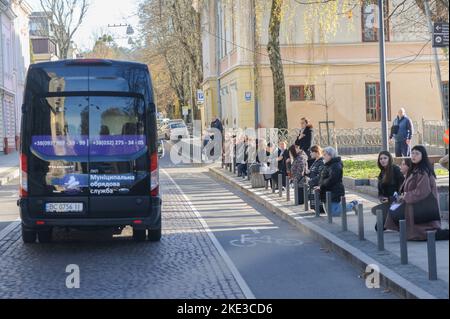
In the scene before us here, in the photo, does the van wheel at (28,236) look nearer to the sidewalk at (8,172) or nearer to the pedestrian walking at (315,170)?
the pedestrian walking at (315,170)

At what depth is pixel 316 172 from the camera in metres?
15.5

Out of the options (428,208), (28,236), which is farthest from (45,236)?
(428,208)

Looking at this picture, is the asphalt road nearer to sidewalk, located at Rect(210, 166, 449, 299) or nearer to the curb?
sidewalk, located at Rect(210, 166, 449, 299)

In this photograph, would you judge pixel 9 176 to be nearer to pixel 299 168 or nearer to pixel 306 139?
pixel 306 139

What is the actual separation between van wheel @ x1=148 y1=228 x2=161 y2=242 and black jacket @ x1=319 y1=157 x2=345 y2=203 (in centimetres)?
332

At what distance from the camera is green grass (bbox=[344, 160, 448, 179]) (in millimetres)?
19925

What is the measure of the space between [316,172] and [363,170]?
23.0ft

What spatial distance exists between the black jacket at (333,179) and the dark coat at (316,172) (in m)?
1.14

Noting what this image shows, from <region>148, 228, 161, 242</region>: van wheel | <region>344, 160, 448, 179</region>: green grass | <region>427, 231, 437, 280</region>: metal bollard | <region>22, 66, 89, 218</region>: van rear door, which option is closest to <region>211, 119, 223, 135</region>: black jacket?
<region>344, 160, 448, 179</region>: green grass

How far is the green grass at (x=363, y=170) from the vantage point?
65.4 ft

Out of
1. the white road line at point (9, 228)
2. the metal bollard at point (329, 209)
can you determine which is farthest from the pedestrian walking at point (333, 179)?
the white road line at point (9, 228)
